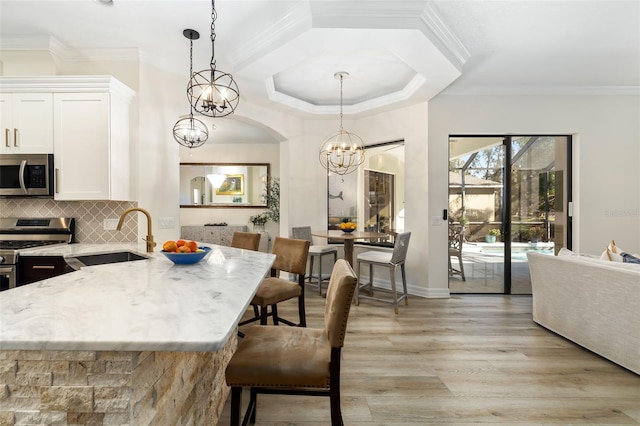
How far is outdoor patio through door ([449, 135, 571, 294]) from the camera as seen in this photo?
4.48m

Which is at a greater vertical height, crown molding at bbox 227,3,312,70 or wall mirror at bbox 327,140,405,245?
crown molding at bbox 227,3,312,70

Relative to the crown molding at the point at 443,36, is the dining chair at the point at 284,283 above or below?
below

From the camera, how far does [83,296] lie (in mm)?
1249

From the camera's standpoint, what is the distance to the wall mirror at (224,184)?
7516mm

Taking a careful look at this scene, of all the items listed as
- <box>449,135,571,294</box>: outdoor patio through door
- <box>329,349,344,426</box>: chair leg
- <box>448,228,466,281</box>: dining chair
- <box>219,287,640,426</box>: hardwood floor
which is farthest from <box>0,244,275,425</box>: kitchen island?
<box>449,135,571,294</box>: outdoor patio through door

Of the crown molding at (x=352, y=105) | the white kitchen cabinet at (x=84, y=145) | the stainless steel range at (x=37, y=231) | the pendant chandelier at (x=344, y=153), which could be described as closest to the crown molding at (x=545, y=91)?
the crown molding at (x=352, y=105)

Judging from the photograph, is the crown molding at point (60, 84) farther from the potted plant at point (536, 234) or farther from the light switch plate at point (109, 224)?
the potted plant at point (536, 234)

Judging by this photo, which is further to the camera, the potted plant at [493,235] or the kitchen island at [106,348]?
the potted plant at [493,235]

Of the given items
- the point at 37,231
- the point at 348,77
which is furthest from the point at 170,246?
the point at 348,77

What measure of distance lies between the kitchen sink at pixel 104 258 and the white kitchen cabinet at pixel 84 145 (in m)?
0.67

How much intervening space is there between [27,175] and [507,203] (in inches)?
222

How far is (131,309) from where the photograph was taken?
1.10 meters

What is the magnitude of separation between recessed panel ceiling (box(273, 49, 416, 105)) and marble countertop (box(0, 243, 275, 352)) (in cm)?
260

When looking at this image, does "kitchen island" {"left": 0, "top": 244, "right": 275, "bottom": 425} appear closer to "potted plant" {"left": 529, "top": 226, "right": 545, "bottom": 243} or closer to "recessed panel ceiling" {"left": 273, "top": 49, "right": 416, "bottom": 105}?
"recessed panel ceiling" {"left": 273, "top": 49, "right": 416, "bottom": 105}
